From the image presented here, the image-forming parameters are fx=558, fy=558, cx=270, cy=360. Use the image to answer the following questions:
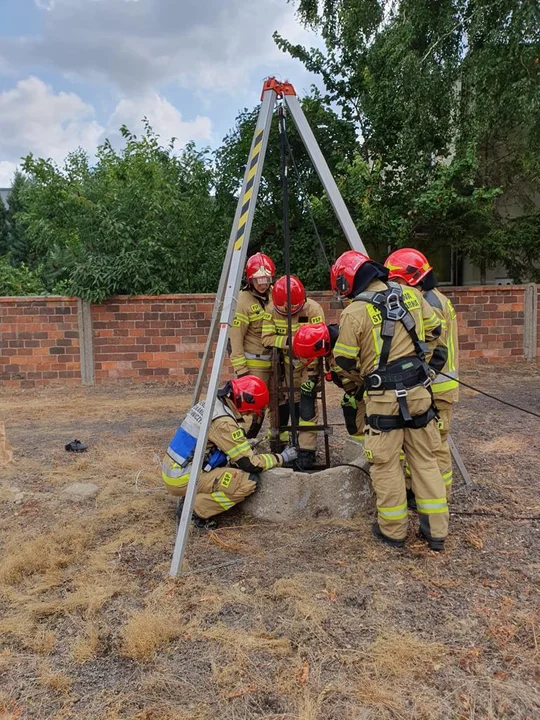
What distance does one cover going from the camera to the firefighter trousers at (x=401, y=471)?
3.37 metres

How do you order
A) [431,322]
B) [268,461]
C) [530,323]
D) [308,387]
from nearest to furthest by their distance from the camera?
[431,322]
[268,461]
[308,387]
[530,323]

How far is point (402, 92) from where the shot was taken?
892 centimetres

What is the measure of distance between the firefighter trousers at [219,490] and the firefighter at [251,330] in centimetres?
130

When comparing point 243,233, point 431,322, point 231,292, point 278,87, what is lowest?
point 431,322

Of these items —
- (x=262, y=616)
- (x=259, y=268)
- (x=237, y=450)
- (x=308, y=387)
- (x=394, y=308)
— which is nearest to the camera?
(x=262, y=616)

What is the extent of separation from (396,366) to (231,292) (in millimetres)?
1117

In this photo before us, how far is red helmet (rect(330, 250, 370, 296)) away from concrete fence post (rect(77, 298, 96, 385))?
266 inches

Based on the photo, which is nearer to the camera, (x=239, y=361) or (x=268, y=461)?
(x=268, y=461)

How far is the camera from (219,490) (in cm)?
379

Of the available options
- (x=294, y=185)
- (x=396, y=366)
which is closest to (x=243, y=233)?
(x=396, y=366)

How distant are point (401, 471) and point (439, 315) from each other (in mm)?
1097

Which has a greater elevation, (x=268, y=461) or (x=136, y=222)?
(x=136, y=222)

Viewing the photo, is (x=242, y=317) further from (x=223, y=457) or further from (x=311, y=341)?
(x=223, y=457)

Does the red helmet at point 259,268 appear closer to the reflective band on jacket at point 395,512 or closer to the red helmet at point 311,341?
the red helmet at point 311,341
